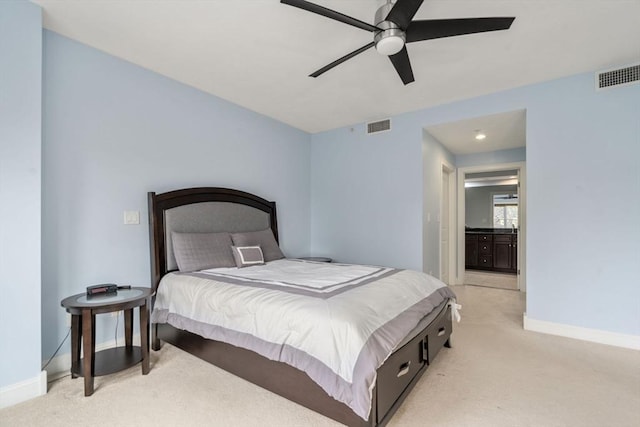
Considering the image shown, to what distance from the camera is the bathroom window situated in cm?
787

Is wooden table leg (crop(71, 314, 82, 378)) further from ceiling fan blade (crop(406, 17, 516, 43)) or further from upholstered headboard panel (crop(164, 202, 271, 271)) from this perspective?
ceiling fan blade (crop(406, 17, 516, 43))

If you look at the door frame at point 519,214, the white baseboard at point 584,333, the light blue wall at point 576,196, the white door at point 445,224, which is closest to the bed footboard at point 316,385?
the white baseboard at point 584,333

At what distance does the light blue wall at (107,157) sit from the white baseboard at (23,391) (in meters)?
0.31

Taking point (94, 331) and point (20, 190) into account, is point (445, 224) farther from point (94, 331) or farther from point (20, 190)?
point (20, 190)

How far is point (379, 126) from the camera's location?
4328mm

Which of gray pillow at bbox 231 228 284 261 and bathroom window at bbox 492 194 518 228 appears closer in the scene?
gray pillow at bbox 231 228 284 261

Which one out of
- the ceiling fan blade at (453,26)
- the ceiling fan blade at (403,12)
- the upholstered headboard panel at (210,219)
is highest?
the ceiling fan blade at (403,12)

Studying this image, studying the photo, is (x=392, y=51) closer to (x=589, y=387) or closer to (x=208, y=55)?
(x=208, y=55)

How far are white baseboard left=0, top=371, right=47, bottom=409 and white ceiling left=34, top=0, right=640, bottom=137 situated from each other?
8.34 ft

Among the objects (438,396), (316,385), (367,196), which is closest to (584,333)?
(438,396)

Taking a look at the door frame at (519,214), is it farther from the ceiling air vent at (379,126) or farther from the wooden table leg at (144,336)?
the wooden table leg at (144,336)

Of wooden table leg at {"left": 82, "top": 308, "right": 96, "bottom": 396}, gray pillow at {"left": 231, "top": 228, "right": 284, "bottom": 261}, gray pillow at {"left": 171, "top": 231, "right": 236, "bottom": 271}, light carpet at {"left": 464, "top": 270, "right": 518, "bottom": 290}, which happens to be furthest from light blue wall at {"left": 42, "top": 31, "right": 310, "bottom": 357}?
light carpet at {"left": 464, "top": 270, "right": 518, "bottom": 290}

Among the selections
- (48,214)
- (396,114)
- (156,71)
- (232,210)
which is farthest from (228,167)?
(396,114)

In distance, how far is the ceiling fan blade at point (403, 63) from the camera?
2078 millimetres
